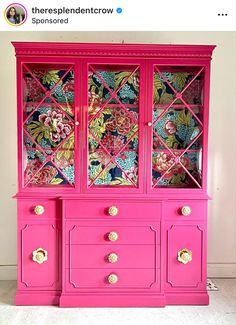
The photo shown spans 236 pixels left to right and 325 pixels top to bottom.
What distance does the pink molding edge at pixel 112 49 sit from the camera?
2252mm

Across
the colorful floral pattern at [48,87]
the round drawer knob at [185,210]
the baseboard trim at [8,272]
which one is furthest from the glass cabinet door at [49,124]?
the baseboard trim at [8,272]

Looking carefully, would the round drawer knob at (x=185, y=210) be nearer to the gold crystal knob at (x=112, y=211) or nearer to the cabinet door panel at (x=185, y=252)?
the cabinet door panel at (x=185, y=252)

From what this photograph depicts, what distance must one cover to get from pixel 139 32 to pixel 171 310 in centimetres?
229

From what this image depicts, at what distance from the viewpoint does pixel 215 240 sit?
2922 mm

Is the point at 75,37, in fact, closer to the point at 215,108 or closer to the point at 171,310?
the point at 215,108

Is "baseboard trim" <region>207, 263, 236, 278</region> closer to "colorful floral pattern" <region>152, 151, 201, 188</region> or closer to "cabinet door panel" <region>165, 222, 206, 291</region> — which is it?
"cabinet door panel" <region>165, 222, 206, 291</region>

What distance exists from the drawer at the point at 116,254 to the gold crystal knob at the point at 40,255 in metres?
0.17

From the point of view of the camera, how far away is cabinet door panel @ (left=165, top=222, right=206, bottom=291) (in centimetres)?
238

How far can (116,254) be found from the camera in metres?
2.34

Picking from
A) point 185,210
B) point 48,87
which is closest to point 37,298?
point 185,210

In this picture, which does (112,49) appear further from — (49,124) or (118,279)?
(118,279)
